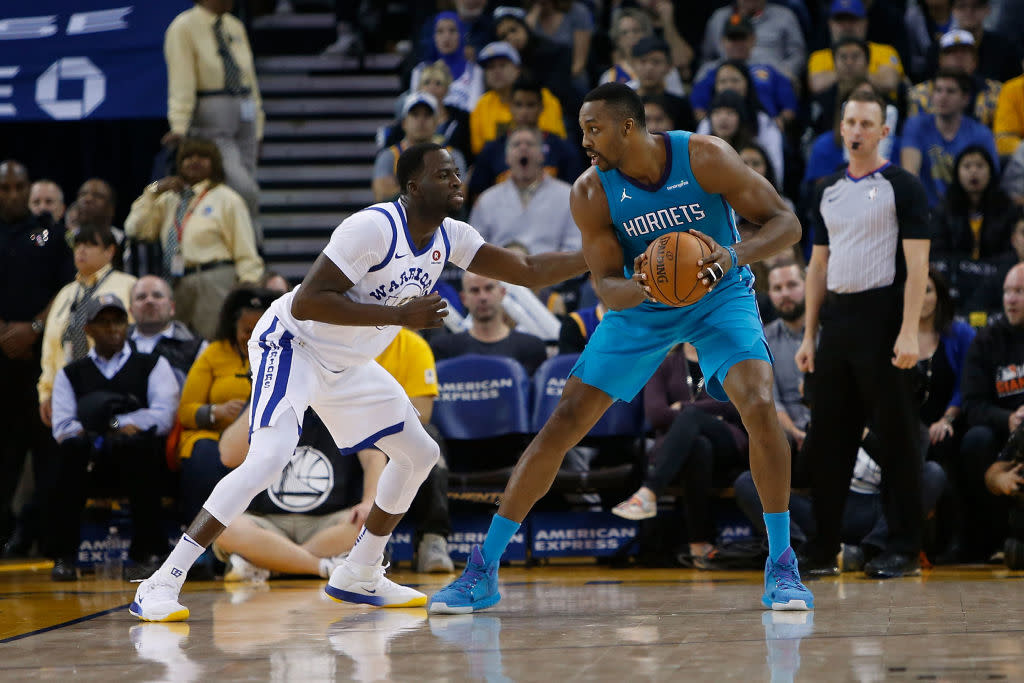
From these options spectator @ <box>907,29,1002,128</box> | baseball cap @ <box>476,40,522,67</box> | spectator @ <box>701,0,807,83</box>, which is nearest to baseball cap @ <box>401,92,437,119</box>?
baseball cap @ <box>476,40,522,67</box>

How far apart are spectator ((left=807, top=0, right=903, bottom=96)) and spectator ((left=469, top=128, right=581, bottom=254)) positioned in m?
2.62

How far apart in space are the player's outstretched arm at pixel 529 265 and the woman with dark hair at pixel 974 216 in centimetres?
422

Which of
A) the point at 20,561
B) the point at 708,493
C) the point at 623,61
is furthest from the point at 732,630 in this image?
the point at 623,61

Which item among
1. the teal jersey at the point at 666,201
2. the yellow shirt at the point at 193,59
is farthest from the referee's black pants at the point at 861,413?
the yellow shirt at the point at 193,59

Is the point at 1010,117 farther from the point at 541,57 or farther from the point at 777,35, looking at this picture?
the point at 541,57

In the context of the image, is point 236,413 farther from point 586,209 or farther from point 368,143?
point 368,143

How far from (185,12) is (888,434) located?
646 centimetres

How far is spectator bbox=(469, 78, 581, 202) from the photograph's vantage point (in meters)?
10.1

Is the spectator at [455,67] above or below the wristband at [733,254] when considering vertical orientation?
above

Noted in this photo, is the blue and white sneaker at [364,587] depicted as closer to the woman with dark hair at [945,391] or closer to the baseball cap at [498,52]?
the woman with dark hair at [945,391]

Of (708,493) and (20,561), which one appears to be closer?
(708,493)

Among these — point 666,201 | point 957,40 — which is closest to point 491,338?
point 666,201

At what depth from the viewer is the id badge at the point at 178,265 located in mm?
9109

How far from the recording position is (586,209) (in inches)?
195
